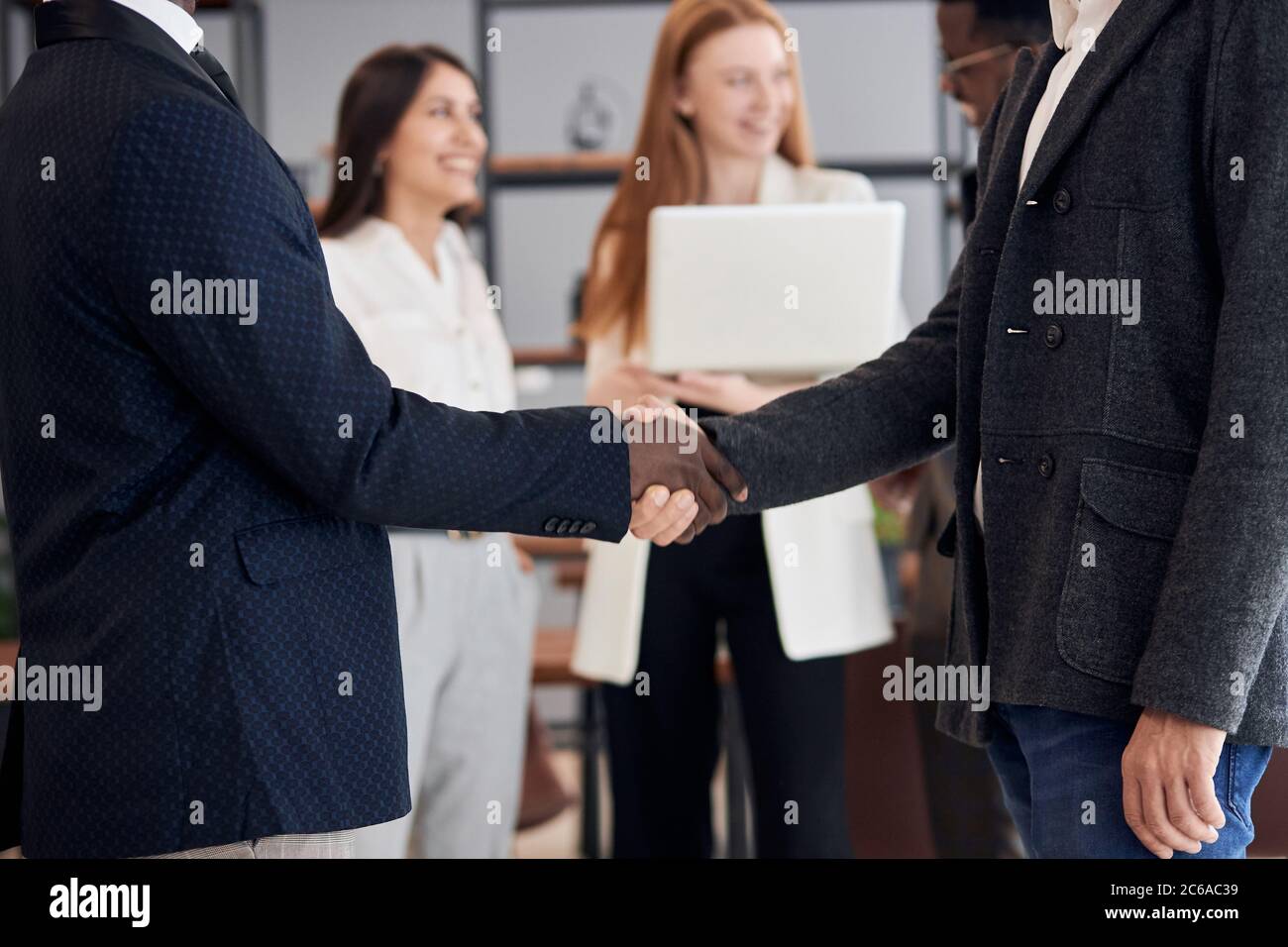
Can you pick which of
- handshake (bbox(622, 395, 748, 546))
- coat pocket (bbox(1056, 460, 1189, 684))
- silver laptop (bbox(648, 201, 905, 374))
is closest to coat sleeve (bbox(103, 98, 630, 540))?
handshake (bbox(622, 395, 748, 546))

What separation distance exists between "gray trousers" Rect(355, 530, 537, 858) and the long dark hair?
576 millimetres

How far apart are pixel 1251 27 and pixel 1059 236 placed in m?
0.20

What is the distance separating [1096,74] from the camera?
1113 millimetres

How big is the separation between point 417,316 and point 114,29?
1.25m

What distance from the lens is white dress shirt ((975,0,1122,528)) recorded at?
1.17m

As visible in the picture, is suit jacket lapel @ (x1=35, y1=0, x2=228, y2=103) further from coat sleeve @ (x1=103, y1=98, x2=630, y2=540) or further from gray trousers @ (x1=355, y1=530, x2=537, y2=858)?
gray trousers @ (x1=355, y1=530, x2=537, y2=858)

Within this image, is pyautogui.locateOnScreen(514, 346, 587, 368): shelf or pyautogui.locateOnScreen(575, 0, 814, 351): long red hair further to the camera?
pyautogui.locateOnScreen(514, 346, 587, 368): shelf

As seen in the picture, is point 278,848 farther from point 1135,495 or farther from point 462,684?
point 462,684

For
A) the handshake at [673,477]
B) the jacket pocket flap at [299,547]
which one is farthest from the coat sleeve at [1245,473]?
the jacket pocket flap at [299,547]

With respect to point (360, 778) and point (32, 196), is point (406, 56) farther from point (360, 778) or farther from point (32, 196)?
point (360, 778)

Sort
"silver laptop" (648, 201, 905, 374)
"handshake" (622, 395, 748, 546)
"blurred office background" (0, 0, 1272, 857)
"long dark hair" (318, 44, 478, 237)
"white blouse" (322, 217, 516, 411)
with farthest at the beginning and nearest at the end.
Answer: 1. "blurred office background" (0, 0, 1272, 857)
2. "long dark hair" (318, 44, 478, 237)
3. "white blouse" (322, 217, 516, 411)
4. "silver laptop" (648, 201, 905, 374)
5. "handshake" (622, 395, 748, 546)

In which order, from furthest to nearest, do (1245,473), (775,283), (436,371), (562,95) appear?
1. (562,95)
2. (436,371)
3. (775,283)
4. (1245,473)

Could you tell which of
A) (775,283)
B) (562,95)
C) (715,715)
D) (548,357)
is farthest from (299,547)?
(562,95)
